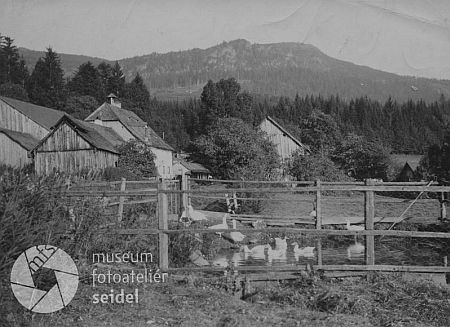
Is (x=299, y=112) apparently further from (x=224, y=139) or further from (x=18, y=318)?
(x=18, y=318)

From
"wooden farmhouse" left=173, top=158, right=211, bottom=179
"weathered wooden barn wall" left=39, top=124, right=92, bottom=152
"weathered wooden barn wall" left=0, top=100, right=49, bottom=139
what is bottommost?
"wooden farmhouse" left=173, top=158, right=211, bottom=179

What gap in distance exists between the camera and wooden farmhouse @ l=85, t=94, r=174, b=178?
53.2 m

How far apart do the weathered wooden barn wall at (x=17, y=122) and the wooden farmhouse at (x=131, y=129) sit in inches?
240

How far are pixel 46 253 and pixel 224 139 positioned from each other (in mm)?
39187

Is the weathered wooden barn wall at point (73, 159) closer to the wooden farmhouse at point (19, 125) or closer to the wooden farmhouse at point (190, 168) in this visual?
the wooden farmhouse at point (19, 125)

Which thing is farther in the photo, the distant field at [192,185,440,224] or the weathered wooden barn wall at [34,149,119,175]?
the weathered wooden barn wall at [34,149,119,175]

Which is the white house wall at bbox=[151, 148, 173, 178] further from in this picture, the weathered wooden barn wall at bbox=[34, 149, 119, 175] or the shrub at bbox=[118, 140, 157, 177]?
the weathered wooden barn wall at bbox=[34, 149, 119, 175]

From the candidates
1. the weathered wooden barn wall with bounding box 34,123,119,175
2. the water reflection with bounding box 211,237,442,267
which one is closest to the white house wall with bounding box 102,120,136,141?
the weathered wooden barn wall with bounding box 34,123,119,175

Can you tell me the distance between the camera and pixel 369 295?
7578 mm

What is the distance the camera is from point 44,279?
6.41 m

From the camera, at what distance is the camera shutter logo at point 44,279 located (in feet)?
19.8

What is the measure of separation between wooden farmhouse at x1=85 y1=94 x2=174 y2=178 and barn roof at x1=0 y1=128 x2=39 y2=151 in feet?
25.9

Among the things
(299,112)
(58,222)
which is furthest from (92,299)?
(299,112)

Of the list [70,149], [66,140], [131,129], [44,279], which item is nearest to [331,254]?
[44,279]
